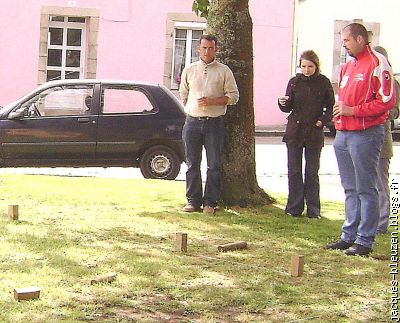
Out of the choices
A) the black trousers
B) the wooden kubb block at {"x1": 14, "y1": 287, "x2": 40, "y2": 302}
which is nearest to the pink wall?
the black trousers

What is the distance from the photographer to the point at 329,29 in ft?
97.5

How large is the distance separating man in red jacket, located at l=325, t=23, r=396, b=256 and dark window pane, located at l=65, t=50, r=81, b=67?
66.8ft

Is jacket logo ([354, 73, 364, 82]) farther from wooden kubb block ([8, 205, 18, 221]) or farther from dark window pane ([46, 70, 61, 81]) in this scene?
dark window pane ([46, 70, 61, 81])

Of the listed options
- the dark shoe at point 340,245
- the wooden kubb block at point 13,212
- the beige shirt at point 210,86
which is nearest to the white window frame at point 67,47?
the beige shirt at point 210,86

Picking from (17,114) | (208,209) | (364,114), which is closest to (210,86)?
(208,209)

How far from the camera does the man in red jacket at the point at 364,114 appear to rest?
791 centimetres

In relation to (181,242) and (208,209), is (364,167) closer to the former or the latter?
(181,242)

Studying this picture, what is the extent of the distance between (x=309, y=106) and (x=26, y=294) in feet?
15.9

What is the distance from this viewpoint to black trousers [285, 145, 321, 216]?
10117mm

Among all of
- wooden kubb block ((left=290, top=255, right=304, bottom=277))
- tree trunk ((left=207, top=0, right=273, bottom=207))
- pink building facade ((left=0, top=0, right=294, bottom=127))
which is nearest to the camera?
wooden kubb block ((left=290, top=255, right=304, bottom=277))

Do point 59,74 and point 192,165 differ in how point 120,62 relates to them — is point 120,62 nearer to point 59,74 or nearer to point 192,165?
point 59,74

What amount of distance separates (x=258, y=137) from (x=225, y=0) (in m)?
15.8

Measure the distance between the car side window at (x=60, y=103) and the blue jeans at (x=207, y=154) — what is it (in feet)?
15.3

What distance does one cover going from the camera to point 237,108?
10547mm
